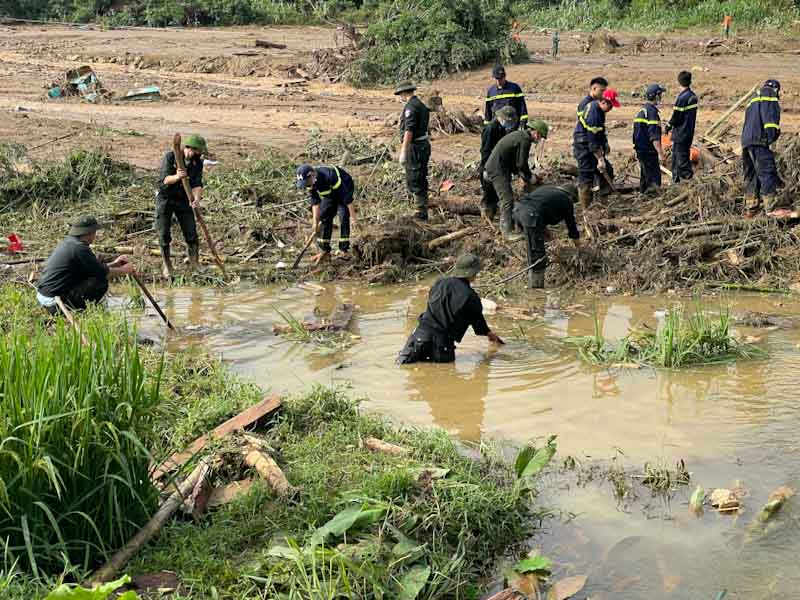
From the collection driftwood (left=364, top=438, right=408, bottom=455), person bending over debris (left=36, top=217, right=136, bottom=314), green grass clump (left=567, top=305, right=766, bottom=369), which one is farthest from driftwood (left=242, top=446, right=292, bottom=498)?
green grass clump (left=567, top=305, right=766, bottom=369)

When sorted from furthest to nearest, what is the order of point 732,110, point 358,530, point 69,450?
point 732,110, point 358,530, point 69,450

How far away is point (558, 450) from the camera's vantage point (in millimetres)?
6922

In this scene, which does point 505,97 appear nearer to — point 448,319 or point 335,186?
point 335,186

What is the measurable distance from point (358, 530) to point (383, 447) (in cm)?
127

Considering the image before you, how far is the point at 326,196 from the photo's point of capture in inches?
449

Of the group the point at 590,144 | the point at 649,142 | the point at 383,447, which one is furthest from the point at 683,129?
the point at 383,447

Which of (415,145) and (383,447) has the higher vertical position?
(415,145)

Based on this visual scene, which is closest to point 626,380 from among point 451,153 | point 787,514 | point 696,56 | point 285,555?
point 787,514

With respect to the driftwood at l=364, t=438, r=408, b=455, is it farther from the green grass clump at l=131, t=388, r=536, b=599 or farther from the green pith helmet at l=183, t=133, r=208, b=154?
the green pith helmet at l=183, t=133, r=208, b=154

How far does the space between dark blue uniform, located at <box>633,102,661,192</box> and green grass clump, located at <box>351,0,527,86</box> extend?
41.7 ft

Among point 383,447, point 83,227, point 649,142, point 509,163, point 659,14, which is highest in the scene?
point 659,14

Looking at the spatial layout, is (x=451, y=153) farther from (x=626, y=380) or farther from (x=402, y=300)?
(x=626, y=380)

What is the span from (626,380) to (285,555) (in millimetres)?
4307

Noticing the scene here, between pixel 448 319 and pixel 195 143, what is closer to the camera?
pixel 448 319
